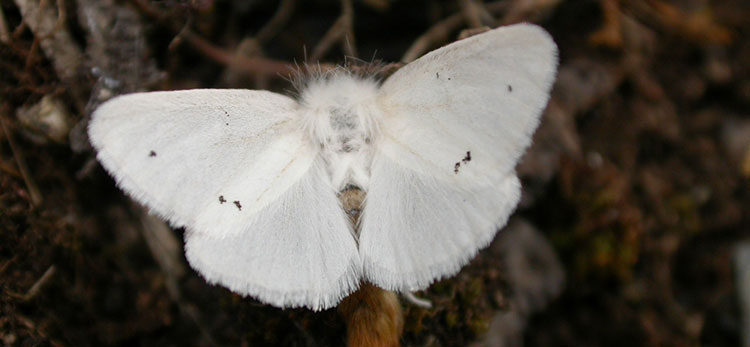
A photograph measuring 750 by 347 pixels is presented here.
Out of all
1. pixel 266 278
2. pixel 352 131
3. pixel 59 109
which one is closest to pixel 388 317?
pixel 266 278

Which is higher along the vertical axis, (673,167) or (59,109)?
(59,109)

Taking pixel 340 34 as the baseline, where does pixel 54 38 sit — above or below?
above

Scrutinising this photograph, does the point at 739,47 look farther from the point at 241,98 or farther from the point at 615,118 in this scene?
the point at 241,98

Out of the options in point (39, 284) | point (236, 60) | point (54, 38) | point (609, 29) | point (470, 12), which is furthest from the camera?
point (609, 29)

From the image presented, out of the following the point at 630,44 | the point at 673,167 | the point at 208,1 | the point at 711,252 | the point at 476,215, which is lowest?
the point at 711,252

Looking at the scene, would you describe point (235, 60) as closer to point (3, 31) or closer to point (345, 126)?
point (3, 31)

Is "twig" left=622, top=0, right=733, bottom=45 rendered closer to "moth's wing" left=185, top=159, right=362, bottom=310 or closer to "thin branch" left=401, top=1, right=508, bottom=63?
"thin branch" left=401, top=1, right=508, bottom=63

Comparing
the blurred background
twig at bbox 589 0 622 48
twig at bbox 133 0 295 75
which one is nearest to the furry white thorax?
the blurred background

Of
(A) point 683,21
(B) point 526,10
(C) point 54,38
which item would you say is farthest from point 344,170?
(A) point 683,21
